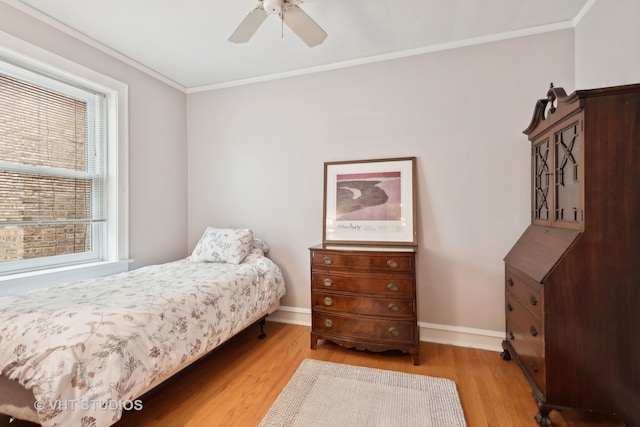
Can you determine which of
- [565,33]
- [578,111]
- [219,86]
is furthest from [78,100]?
[565,33]

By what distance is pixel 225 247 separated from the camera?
8.82ft

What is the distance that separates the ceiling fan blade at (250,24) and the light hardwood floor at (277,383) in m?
2.29

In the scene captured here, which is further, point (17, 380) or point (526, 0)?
point (526, 0)

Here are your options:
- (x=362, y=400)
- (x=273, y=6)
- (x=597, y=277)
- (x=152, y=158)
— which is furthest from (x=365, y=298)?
(x=152, y=158)

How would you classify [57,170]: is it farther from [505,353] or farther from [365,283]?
[505,353]

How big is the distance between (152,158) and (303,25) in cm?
202

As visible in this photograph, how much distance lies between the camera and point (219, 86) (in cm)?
319

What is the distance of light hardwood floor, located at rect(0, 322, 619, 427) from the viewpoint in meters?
1.59

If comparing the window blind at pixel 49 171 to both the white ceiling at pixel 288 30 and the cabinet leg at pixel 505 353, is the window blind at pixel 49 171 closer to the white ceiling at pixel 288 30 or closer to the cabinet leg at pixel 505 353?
the white ceiling at pixel 288 30

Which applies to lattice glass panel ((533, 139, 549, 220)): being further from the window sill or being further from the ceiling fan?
the window sill

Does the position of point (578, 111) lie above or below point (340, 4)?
below

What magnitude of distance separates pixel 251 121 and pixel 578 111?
2.66 m

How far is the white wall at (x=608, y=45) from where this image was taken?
5.14 ft

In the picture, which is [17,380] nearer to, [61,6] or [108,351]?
[108,351]
